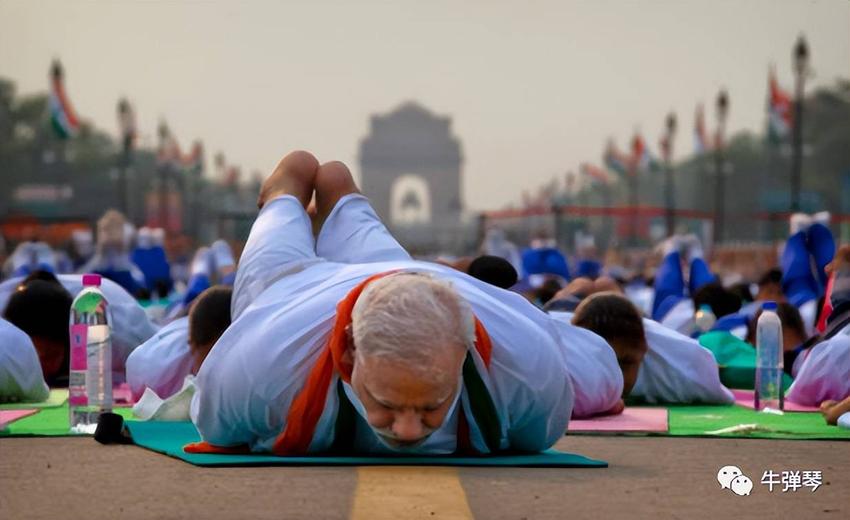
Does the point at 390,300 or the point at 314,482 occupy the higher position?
the point at 390,300

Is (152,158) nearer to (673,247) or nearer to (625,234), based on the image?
(625,234)

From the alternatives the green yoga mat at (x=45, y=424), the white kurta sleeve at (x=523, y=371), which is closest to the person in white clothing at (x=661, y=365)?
the green yoga mat at (x=45, y=424)

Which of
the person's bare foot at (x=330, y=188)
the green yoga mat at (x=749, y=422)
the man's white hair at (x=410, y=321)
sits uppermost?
the person's bare foot at (x=330, y=188)

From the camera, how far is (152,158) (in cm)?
12081

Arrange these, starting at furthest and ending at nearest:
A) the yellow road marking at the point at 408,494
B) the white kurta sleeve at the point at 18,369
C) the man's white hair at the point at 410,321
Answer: the white kurta sleeve at the point at 18,369
the man's white hair at the point at 410,321
the yellow road marking at the point at 408,494

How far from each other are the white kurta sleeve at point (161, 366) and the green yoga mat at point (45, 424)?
261 mm

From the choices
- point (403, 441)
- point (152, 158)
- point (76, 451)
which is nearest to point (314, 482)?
point (403, 441)

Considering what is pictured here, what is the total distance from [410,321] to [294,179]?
284cm

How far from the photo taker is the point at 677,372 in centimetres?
1056

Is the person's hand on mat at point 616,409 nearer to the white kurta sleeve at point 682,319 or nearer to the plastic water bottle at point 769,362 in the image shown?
the plastic water bottle at point 769,362

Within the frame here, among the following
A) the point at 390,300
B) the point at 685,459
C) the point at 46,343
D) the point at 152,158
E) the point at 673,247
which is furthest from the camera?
the point at 152,158

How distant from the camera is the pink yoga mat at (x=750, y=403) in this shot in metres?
10.1

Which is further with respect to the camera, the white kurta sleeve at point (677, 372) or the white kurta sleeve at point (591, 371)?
the white kurta sleeve at point (677, 372)

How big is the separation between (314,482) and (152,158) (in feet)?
382
